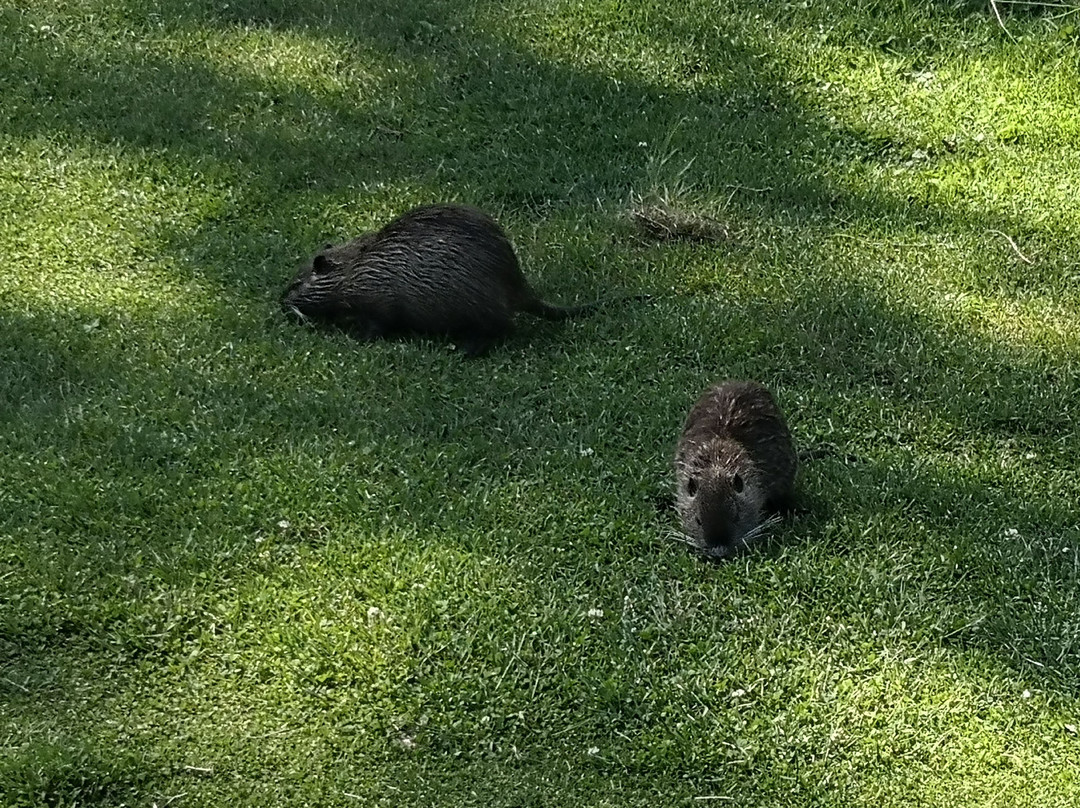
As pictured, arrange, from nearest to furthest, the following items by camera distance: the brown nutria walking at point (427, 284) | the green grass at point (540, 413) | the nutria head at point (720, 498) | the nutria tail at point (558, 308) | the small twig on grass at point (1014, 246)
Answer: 1. the green grass at point (540, 413)
2. the nutria head at point (720, 498)
3. the brown nutria walking at point (427, 284)
4. the nutria tail at point (558, 308)
5. the small twig on grass at point (1014, 246)

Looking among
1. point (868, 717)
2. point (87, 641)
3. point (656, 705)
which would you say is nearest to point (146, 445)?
point (87, 641)

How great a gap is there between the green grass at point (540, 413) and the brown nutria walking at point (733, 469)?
0.38 feet

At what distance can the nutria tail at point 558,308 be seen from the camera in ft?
22.7

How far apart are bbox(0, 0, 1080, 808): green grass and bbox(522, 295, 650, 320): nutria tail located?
0.36 feet

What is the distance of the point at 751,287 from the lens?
7434mm

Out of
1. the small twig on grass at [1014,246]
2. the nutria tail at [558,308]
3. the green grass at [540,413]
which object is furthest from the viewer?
the small twig on grass at [1014,246]

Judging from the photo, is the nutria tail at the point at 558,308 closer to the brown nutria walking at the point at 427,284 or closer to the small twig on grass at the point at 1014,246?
the brown nutria walking at the point at 427,284

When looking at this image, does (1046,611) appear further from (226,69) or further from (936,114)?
(226,69)

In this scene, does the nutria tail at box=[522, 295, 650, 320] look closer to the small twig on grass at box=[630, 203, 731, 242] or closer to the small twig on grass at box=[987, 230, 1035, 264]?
the small twig on grass at box=[630, 203, 731, 242]

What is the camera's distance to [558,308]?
701cm

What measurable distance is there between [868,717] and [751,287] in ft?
11.2

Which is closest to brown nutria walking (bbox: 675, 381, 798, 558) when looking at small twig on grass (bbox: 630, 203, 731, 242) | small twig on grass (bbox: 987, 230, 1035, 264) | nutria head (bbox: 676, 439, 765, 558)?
nutria head (bbox: 676, 439, 765, 558)

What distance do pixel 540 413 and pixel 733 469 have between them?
115cm

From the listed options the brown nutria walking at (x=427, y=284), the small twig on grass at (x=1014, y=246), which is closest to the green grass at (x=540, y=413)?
the small twig on grass at (x=1014, y=246)
